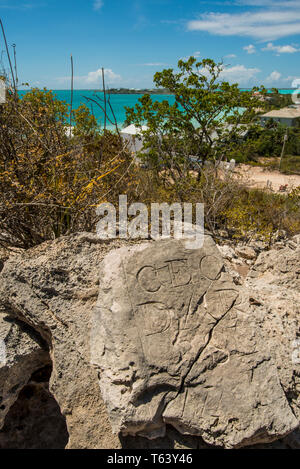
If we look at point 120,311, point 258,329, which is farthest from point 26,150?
point 258,329

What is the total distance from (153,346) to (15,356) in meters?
1.22

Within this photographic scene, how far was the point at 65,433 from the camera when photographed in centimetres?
295

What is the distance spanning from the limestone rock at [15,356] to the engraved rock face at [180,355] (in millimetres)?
746

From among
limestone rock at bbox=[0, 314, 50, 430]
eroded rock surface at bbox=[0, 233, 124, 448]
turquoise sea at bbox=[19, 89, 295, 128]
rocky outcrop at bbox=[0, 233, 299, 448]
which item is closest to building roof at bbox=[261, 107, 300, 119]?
turquoise sea at bbox=[19, 89, 295, 128]

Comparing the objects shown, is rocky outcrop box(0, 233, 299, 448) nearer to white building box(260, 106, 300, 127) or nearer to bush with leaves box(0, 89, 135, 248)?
bush with leaves box(0, 89, 135, 248)

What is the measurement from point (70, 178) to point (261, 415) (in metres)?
2.99

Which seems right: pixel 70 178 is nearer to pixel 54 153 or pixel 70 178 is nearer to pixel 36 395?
pixel 54 153

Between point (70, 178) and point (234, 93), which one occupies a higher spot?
point (234, 93)

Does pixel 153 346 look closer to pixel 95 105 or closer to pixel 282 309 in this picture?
pixel 282 309

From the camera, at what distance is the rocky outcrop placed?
6.84 ft

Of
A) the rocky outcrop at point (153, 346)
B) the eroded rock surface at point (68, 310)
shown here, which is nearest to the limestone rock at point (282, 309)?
the rocky outcrop at point (153, 346)

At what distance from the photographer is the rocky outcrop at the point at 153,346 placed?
2.09 meters

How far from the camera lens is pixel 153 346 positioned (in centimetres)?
220

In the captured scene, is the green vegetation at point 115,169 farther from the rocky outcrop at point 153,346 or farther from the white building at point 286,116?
the white building at point 286,116
